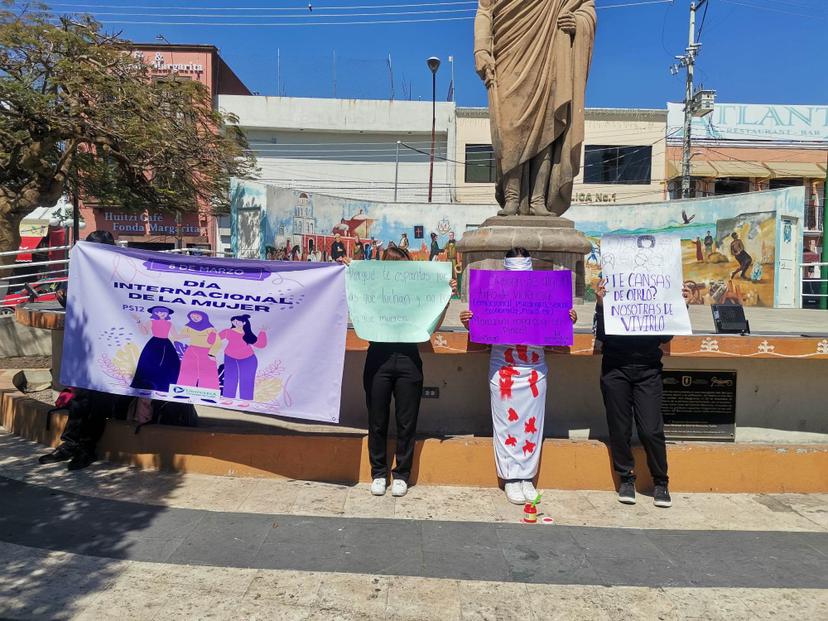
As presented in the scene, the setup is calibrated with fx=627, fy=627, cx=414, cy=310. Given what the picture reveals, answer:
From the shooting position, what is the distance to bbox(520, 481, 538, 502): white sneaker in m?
4.94

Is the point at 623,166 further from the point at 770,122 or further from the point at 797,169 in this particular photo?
the point at 770,122

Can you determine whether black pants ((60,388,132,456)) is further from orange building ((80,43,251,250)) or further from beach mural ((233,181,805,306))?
orange building ((80,43,251,250))

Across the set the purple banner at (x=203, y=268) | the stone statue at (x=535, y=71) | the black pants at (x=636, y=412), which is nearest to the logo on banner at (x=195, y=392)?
the purple banner at (x=203, y=268)

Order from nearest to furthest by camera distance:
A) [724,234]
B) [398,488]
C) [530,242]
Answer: [398,488] → [530,242] → [724,234]

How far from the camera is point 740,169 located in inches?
1321

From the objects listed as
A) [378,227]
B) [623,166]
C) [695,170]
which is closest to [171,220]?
[378,227]

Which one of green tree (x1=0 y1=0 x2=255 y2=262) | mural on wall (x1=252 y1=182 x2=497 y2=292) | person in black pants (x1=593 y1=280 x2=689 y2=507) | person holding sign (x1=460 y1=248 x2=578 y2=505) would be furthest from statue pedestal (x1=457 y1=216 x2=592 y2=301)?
mural on wall (x1=252 y1=182 x2=497 y2=292)

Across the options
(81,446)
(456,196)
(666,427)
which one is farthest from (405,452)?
(456,196)

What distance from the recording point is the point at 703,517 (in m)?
4.74

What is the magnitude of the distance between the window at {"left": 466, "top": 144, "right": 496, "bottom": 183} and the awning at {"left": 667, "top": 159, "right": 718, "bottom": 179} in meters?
9.21

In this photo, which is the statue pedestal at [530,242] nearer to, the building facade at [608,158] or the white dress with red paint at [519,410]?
the white dress with red paint at [519,410]

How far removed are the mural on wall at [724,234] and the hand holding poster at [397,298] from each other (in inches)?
615

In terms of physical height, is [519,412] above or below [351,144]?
below

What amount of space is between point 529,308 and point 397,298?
107 cm
